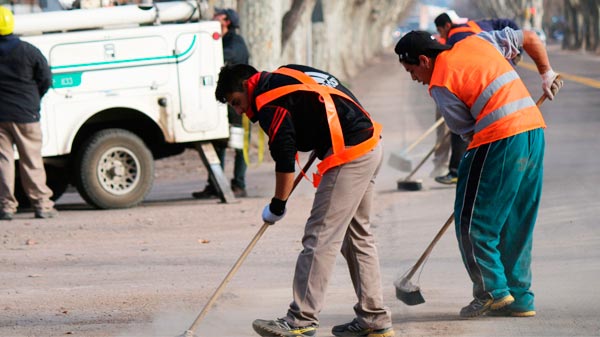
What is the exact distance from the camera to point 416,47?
20.4 ft

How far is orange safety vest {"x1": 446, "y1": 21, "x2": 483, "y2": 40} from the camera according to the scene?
424 inches

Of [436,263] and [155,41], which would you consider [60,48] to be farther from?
[436,263]

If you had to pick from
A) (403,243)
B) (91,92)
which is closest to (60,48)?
(91,92)

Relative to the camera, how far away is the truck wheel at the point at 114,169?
11.9m

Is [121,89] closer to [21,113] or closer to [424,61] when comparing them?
[21,113]

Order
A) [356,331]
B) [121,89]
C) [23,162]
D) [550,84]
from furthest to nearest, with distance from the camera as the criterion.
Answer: [121,89] < [23,162] < [550,84] < [356,331]

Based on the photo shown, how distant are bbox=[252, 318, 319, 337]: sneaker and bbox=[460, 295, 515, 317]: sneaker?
95 centimetres

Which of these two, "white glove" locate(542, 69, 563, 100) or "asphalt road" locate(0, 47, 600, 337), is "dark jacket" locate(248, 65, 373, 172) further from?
"white glove" locate(542, 69, 563, 100)

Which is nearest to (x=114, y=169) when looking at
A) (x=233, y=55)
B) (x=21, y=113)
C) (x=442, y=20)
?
(x=21, y=113)

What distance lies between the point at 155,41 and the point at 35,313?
5.13 meters

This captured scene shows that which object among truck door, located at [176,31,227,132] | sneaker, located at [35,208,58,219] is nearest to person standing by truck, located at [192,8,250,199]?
truck door, located at [176,31,227,132]

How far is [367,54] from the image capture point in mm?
63062

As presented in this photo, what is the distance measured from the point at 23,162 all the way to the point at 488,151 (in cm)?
630

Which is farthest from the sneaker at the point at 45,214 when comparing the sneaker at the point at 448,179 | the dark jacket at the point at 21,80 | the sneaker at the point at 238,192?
the sneaker at the point at 448,179
